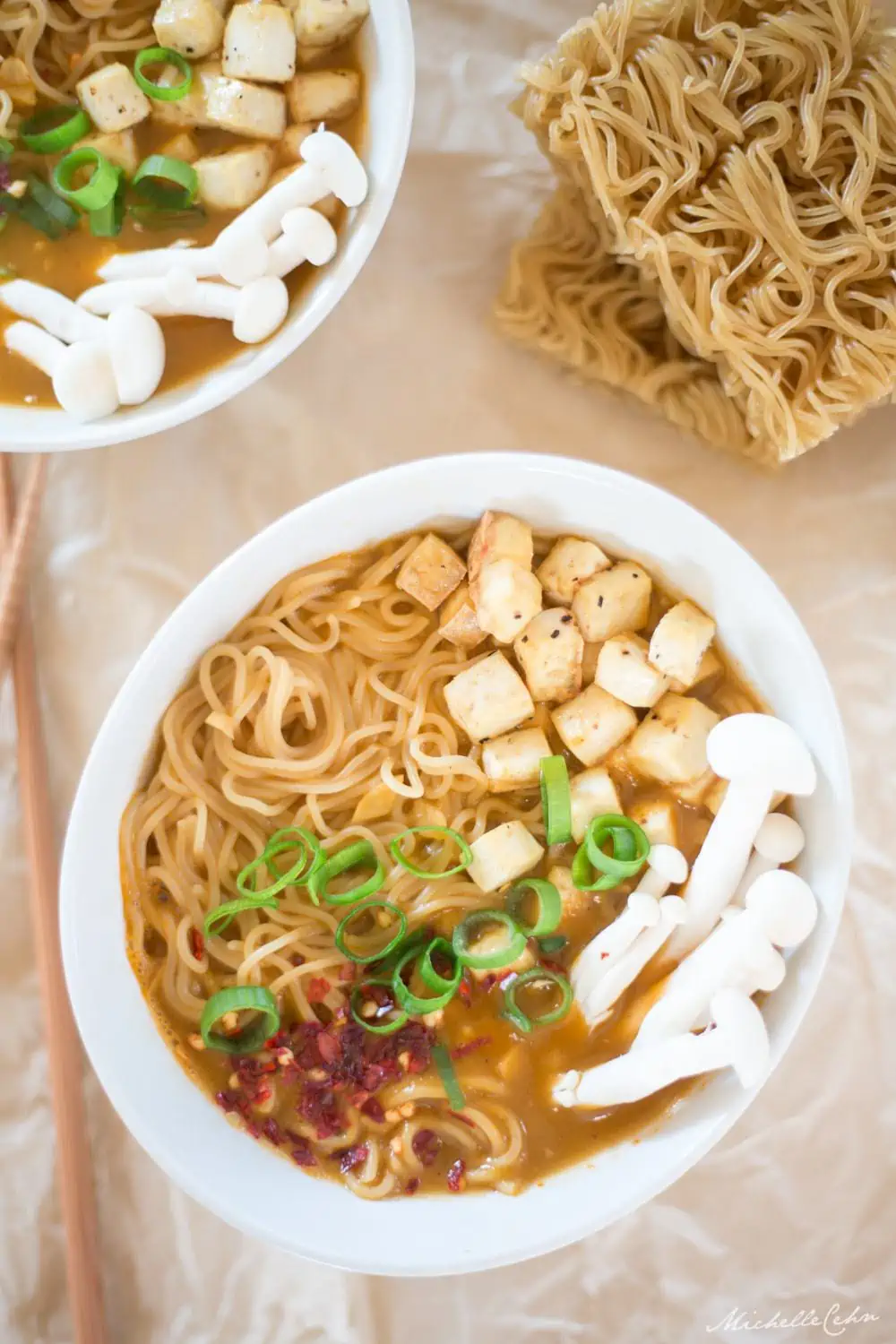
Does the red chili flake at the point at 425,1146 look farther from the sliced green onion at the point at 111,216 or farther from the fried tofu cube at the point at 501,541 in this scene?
the sliced green onion at the point at 111,216

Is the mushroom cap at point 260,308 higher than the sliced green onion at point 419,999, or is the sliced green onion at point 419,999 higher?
Result: the mushroom cap at point 260,308

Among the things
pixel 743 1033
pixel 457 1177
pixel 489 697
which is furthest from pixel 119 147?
pixel 457 1177

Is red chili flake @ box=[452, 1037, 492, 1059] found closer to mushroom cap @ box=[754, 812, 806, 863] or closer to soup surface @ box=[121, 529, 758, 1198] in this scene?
soup surface @ box=[121, 529, 758, 1198]

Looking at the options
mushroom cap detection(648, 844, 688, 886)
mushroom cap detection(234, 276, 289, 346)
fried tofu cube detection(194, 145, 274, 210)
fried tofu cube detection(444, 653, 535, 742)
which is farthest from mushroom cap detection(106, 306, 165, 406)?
mushroom cap detection(648, 844, 688, 886)

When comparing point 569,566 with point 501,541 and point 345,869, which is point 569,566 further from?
point 345,869

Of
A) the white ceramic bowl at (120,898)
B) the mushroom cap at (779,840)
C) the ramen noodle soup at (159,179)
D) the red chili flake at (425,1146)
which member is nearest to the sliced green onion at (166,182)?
the ramen noodle soup at (159,179)

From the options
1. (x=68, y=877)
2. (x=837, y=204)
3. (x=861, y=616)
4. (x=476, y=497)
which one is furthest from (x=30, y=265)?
(x=861, y=616)

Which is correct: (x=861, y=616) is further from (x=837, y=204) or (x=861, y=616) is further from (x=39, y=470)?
(x=39, y=470)
